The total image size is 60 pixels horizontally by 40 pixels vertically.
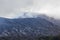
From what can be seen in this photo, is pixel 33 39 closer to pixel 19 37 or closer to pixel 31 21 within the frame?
pixel 19 37

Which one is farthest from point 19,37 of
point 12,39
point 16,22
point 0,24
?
point 16,22

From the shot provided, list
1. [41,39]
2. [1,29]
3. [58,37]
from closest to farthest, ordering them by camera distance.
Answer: [58,37], [41,39], [1,29]

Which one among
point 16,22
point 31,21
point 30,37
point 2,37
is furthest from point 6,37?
point 31,21

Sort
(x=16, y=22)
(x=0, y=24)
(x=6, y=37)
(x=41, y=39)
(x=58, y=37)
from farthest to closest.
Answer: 1. (x=16, y=22)
2. (x=0, y=24)
3. (x=6, y=37)
4. (x=41, y=39)
5. (x=58, y=37)

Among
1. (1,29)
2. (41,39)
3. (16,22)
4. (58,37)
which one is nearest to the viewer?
(58,37)

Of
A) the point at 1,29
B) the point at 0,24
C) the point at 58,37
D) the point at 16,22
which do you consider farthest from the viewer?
the point at 16,22

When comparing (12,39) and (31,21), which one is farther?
(31,21)

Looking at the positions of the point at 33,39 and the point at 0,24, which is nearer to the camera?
the point at 33,39

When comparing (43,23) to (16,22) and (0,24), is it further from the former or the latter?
(0,24)

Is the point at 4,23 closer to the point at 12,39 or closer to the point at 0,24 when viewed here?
the point at 0,24
